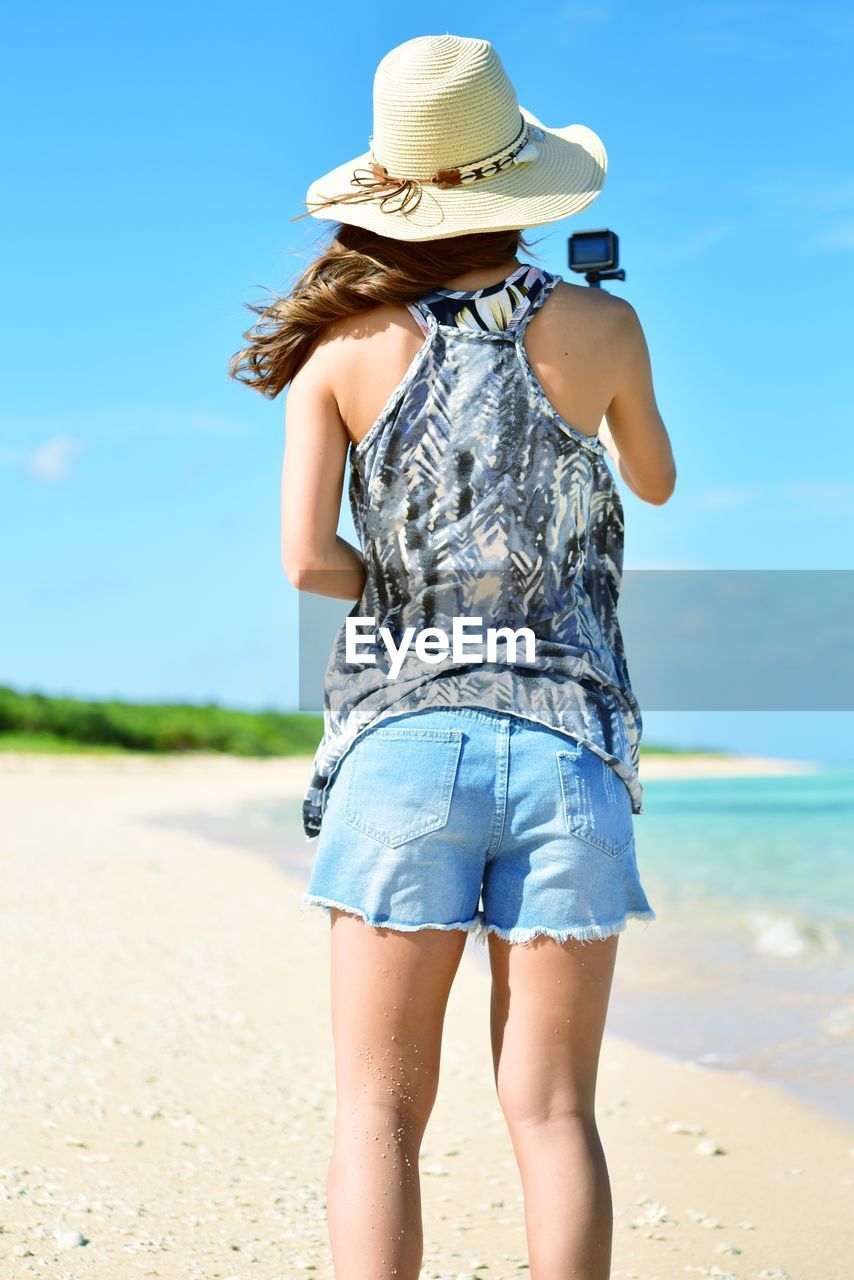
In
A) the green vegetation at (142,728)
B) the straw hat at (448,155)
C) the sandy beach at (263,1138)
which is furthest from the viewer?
the green vegetation at (142,728)

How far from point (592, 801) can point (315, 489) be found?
22.7 inches

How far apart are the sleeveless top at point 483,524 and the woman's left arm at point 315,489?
2.2 inches

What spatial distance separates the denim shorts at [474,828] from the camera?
1734mm

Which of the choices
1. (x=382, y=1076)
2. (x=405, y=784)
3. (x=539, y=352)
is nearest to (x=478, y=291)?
(x=539, y=352)

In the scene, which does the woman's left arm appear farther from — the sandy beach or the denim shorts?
the sandy beach

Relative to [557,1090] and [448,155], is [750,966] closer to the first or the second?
[557,1090]

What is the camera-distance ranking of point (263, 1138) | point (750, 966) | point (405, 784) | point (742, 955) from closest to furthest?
point (405, 784), point (263, 1138), point (750, 966), point (742, 955)

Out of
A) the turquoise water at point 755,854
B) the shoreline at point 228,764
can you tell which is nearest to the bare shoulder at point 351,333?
the turquoise water at point 755,854

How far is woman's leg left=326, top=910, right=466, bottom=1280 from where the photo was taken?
1.77 m

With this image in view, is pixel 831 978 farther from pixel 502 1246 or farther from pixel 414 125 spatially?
pixel 414 125

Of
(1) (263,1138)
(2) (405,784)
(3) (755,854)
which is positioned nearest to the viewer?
(2) (405,784)

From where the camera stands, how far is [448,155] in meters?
1.88

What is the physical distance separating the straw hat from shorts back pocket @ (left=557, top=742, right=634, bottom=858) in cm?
74

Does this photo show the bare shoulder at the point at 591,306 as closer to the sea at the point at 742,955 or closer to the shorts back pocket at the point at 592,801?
the shorts back pocket at the point at 592,801
